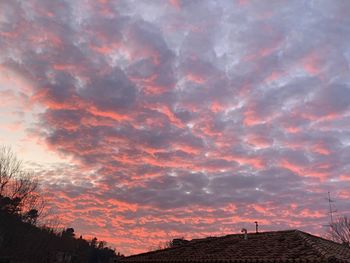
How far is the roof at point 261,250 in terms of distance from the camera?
1669 cm

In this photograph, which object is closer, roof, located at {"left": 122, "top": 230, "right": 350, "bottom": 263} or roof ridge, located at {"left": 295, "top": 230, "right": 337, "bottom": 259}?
roof ridge, located at {"left": 295, "top": 230, "right": 337, "bottom": 259}

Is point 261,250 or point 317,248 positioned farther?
point 261,250

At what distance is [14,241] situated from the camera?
34281mm

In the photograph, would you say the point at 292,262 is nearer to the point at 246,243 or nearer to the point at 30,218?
the point at 246,243

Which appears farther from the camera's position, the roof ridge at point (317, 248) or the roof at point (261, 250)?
the roof at point (261, 250)

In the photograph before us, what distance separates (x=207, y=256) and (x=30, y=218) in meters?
24.7

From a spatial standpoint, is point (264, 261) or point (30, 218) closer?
point (264, 261)

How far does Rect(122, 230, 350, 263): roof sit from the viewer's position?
16688 millimetres

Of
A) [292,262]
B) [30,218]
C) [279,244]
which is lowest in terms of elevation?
[292,262]

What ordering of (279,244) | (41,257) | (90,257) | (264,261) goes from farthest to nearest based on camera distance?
1. (90,257)
2. (41,257)
3. (279,244)
4. (264,261)

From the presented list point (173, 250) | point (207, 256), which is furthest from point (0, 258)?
point (207, 256)

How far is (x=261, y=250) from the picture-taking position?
19.8 metres

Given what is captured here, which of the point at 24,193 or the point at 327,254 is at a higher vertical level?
the point at 24,193

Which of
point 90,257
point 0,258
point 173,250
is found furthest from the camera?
point 90,257
